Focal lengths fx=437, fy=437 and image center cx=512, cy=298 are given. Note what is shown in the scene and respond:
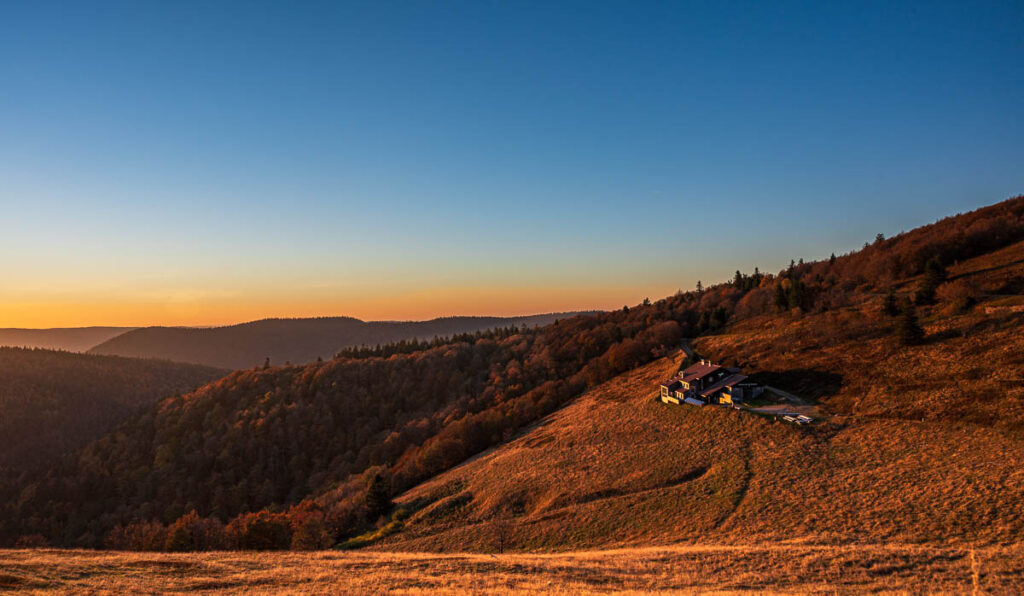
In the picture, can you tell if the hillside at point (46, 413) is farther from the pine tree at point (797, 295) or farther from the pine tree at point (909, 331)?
the pine tree at point (909, 331)

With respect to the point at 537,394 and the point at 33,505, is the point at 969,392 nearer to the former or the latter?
the point at 537,394

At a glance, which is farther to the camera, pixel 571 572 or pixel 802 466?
pixel 802 466

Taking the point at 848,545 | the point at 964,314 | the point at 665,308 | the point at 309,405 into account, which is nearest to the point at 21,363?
the point at 309,405

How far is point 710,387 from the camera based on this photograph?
54156mm

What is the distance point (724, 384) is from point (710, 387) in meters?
1.93

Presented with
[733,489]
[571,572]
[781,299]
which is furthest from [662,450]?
[781,299]

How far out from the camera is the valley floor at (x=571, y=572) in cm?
1753

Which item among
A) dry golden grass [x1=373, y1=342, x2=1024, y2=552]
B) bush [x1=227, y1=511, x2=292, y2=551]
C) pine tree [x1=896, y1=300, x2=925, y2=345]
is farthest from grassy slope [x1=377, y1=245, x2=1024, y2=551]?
bush [x1=227, y1=511, x2=292, y2=551]

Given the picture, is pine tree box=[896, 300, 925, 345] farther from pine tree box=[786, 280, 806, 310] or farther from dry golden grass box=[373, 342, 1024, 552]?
pine tree box=[786, 280, 806, 310]

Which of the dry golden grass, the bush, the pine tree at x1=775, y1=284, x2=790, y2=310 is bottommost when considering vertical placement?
the bush

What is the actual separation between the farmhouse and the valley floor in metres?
31.2

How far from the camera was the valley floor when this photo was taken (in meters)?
17.5

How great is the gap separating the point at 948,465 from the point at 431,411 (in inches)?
4426

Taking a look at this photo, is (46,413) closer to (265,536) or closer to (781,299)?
(265,536)
